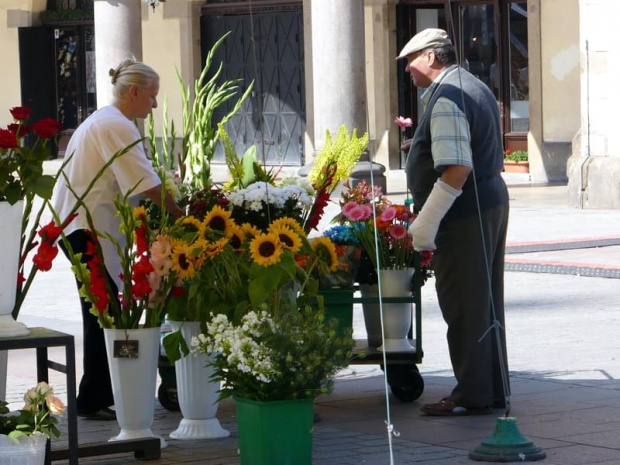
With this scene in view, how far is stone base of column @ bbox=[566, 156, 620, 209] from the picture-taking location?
17.9 meters

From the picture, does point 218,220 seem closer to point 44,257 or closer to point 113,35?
point 44,257

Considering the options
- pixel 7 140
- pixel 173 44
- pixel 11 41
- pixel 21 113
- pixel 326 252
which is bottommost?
pixel 326 252

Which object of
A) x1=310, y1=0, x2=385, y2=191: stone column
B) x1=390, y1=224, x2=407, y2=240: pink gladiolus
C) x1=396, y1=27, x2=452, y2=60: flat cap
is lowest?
x1=390, y1=224, x2=407, y2=240: pink gladiolus

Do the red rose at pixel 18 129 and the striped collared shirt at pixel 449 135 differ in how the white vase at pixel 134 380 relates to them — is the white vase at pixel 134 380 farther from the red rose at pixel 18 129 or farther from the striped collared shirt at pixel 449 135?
the striped collared shirt at pixel 449 135

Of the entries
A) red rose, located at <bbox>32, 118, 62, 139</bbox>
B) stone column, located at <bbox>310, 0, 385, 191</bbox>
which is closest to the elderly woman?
red rose, located at <bbox>32, 118, 62, 139</bbox>

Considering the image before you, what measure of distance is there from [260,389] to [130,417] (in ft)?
2.64

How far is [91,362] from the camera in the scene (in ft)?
22.2

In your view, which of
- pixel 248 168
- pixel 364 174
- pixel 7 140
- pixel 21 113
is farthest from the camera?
pixel 364 174

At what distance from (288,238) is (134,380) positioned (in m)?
0.92

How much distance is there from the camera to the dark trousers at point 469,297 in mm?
6688

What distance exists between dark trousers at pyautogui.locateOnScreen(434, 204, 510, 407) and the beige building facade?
38.2 feet

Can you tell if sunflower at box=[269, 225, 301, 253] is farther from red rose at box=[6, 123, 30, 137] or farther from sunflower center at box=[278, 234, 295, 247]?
red rose at box=[6, 123, 30, 137]

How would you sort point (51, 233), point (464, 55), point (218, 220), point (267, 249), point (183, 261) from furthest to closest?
point (464, 55) → point (218, 220) → point (183, 261) → point (267, 249) → point (51, 233)

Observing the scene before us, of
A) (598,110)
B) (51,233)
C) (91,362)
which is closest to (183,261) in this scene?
(51,233)
